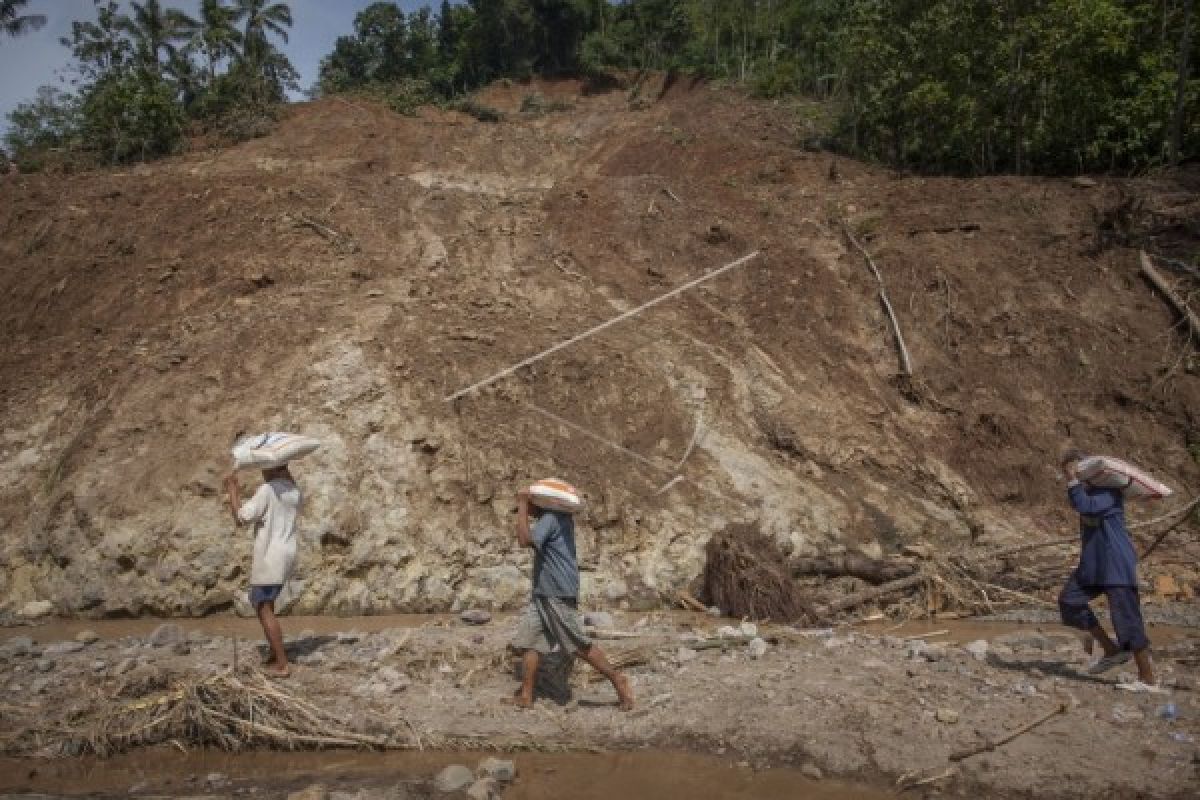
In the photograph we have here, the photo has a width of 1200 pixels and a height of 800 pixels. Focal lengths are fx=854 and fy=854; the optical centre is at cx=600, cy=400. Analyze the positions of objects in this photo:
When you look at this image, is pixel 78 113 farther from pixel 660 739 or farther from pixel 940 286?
pixel 660 739

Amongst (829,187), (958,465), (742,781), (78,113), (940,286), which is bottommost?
(742,781)

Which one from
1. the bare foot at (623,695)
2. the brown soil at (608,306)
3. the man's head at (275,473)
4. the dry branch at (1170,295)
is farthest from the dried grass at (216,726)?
the dry branch at (1170,295)

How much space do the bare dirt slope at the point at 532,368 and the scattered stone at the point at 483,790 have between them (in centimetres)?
375

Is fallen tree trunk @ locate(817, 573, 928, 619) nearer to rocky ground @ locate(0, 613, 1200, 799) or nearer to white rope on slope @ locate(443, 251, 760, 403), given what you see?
rocky ground @ locate(0, 613, 1200, 799)

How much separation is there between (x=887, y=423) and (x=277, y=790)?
28.0ft

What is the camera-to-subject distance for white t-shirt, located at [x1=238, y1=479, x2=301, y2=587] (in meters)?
5.52

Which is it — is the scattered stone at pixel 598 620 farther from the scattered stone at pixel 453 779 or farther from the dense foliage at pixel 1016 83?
the dense foliage at pixel 1016 83

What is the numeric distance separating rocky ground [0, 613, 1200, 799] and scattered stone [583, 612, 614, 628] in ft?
1.41

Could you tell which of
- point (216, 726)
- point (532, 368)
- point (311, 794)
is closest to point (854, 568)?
point (532, 368)

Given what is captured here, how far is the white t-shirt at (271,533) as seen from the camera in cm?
552

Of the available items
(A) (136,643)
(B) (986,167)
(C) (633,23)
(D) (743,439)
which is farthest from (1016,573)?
(C) (633,23)

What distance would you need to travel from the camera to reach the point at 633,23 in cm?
3062

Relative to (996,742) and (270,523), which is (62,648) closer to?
(270,523)

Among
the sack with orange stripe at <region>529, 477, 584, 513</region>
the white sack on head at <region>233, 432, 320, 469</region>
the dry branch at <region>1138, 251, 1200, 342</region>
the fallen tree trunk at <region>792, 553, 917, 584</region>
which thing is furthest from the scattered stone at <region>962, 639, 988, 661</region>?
the dry branch at <region>1138, 251, 1200, 342</region>
